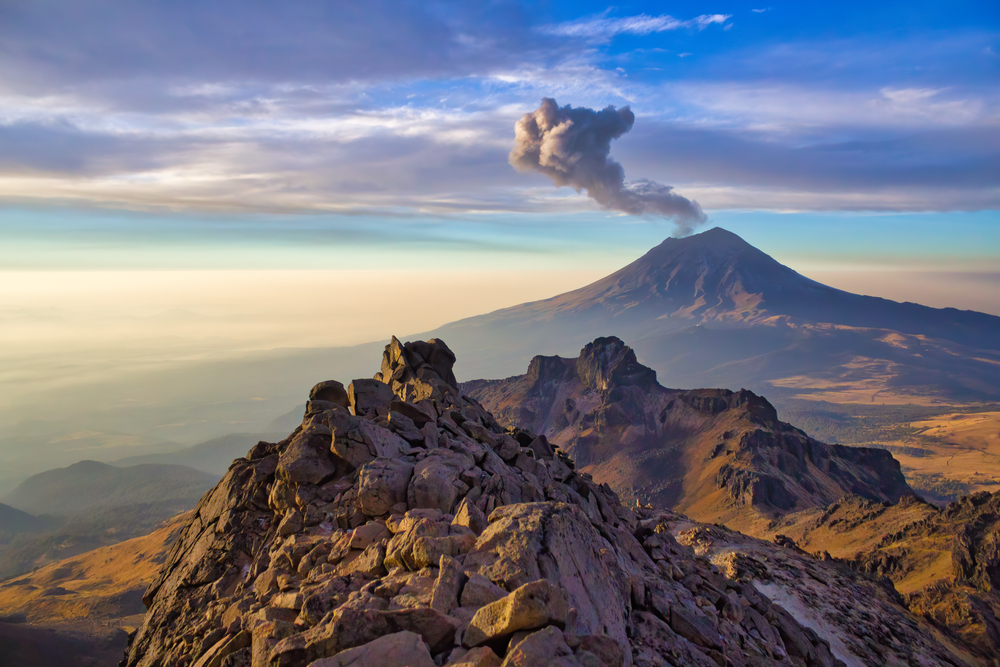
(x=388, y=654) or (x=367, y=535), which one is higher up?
(x=388, y=654)

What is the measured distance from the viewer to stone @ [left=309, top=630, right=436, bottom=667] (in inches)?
369

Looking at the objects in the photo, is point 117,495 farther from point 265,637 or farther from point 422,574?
point 422,574

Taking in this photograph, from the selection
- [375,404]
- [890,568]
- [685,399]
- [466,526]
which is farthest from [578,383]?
[466,526]

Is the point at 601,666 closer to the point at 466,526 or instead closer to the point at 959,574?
the point at 466,526

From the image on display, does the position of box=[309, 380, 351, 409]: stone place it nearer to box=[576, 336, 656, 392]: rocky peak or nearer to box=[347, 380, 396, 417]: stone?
box=[347, 380, 396, 417]: stone

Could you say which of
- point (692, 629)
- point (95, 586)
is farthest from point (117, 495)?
point (692, 629)

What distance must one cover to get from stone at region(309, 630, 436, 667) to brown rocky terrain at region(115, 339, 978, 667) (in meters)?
0.02

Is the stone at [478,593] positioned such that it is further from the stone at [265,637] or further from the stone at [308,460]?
the stone at [308,460]

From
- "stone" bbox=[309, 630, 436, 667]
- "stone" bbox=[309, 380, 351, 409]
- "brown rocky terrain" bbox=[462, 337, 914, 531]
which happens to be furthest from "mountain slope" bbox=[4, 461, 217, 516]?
"stone" bbox=[309, 630, 436, 667]

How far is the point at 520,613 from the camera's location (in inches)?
375

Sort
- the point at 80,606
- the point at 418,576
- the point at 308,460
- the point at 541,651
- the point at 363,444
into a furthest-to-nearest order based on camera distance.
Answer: the point at 80,606
the point at 363,444
the point at 308,460
the point at 418,576
the point at 541,651

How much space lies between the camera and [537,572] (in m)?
11.8

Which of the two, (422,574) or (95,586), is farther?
(95,586)

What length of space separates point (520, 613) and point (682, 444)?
13052 cm
